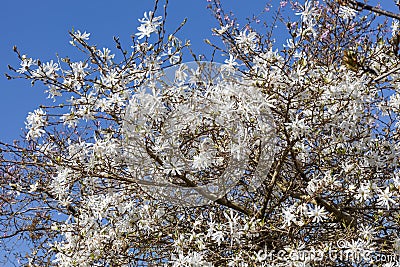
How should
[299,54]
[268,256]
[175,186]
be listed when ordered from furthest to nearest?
[299,54], [175,186], [268,256]

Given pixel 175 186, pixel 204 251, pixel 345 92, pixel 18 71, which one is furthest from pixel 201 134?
pixel 18 71

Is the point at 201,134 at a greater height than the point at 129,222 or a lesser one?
greater

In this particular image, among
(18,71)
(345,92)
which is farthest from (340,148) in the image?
(18,71)

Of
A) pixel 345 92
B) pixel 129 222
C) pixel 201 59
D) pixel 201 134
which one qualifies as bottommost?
pixel 129 222

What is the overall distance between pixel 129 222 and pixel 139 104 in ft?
2.54

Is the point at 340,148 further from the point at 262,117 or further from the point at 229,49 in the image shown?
the point at 229,49

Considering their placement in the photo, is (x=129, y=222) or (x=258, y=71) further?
(x=129, y=222)

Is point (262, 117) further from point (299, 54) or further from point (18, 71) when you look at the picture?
point (18, 71)

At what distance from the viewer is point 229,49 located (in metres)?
3.10

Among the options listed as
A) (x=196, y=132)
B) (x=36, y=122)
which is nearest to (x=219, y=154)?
(x=196, y=132)

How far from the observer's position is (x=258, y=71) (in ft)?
9.19

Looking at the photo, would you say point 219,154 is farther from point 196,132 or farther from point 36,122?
point 36,122

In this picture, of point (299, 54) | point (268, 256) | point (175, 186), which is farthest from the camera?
point (299, 54)

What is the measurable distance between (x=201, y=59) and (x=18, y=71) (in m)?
1.00
